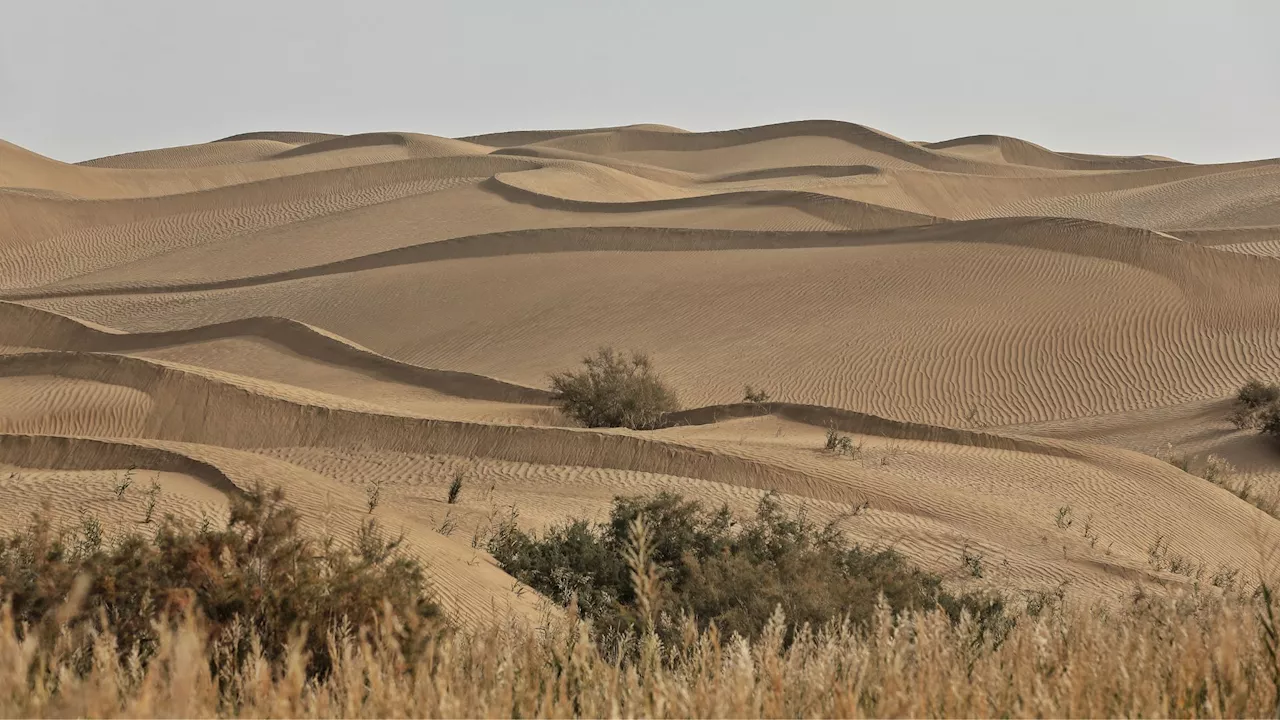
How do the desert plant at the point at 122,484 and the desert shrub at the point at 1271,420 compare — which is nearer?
the desert plant at the point at 122,484

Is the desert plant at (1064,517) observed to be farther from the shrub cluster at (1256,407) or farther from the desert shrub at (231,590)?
the desert shrub at (231,590)

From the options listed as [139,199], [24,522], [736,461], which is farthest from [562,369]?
[139,199]

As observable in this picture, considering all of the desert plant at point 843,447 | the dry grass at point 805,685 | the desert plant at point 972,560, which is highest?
the dry grass at point 805,685

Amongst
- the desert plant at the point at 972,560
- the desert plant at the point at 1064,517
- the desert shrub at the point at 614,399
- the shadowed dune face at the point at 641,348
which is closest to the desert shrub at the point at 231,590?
the shadowed dune face at the point at 641,348

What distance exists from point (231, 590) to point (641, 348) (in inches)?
989

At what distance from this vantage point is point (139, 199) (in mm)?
55969

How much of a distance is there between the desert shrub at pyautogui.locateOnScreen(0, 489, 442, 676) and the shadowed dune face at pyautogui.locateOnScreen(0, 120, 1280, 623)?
260 cm

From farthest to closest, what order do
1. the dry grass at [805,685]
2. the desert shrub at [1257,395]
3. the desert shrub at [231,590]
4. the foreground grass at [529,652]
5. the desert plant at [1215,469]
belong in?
1. the desert shrub at [1257,395]
2. the desert plant at [1215,469]
3. the desert shrub at [231,590]
4. the foreground grass at [529,652]
5. the dry grass at [805,685]

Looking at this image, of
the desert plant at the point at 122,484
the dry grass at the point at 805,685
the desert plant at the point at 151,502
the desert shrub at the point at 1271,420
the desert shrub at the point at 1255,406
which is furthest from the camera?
the desert shrub at the point at 1255,406

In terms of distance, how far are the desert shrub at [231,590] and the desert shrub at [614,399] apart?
1568cm

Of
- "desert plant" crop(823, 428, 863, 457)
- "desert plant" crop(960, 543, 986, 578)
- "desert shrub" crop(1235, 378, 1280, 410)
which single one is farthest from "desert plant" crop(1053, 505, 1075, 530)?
"desert shrub" crop(1235, 378, 1280, 410)

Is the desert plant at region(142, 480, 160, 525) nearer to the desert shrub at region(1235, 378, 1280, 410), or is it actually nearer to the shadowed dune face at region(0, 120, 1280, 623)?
the shadowed dune face at region(0, 120, 1280, 623)

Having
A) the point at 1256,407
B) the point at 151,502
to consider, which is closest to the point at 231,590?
Result: the point at 151,502

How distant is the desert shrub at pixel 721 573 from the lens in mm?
8734
